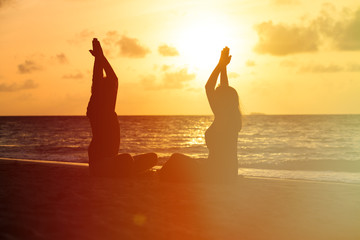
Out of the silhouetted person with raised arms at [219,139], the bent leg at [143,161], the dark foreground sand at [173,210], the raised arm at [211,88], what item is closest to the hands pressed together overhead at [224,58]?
the silhouetted person with raised arms at [219,139]

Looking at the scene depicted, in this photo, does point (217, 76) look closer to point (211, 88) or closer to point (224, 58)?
point (211, 88)

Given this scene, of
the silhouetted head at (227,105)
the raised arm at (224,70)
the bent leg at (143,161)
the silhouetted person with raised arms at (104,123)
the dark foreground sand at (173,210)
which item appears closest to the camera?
the dark foreground sand at (173,210)

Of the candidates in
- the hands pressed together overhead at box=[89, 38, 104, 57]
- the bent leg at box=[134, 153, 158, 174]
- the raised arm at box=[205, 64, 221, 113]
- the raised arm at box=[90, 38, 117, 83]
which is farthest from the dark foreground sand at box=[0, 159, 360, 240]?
the hands pressed together overhead at box=[89, 38, 104, 57]

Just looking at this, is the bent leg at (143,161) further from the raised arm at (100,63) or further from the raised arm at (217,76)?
Result: the raised arm at (217,76)

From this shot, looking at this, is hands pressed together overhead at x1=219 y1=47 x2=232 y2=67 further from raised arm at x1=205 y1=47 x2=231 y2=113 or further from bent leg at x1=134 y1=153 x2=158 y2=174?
bent leg at x1=134 y1=153 x2=158 y2=174

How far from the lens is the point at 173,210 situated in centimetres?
727

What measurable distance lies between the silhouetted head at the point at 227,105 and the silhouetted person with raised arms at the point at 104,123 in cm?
302

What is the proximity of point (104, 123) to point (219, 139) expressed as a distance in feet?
11.2

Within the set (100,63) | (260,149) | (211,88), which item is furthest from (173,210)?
(260,149)

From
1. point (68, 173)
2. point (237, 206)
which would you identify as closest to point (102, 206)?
point (237, 206)

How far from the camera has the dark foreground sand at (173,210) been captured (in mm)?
5906

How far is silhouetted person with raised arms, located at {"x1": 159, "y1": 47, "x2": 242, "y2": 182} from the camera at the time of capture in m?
10.2

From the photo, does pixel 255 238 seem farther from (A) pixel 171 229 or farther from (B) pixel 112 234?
(B) pixel 112 234

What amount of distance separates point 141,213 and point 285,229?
7.83ft
